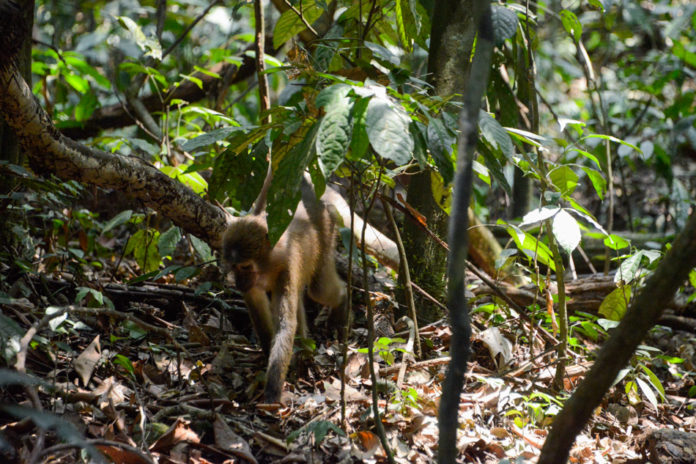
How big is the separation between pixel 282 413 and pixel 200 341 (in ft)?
3.20

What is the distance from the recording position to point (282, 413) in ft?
11.3

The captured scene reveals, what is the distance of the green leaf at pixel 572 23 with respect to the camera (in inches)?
137

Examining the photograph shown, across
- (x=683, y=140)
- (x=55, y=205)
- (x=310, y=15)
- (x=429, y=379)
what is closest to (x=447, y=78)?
(x=310, y=15)

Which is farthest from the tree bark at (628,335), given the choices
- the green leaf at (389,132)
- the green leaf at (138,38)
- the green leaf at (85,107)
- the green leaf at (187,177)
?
the green leaf at (85,107)

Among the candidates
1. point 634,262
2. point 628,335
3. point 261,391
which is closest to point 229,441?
point 261,391

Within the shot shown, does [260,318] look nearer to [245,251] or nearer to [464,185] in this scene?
[245,251]

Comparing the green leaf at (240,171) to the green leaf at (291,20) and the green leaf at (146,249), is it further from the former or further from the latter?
the green leaf at (146,249)

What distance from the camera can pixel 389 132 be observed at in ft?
6.24

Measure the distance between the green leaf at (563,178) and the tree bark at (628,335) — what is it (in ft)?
5.23

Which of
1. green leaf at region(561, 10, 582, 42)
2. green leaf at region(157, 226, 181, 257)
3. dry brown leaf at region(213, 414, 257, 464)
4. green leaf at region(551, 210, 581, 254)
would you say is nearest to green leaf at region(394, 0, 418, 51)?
green leaf at region(561, 10, 582, 42)

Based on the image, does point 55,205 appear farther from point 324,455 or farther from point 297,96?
point 324,455

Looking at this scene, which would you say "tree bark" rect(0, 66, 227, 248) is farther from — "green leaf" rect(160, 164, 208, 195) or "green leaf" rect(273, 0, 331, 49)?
"green leaf" rect(273, 0, 331, 49)

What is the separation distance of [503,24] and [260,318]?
2.72m

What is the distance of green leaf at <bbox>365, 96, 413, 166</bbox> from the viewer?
185cm
